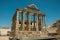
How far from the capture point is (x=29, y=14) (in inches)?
1262

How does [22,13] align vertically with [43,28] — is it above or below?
above

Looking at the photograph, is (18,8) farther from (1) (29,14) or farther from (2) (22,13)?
(1) (29,14)

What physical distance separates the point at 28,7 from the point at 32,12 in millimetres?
1821

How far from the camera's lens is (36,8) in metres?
32.4

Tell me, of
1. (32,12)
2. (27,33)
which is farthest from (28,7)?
(27,33)

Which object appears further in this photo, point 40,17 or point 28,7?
point 40,17

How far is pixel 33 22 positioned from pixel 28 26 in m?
3.88

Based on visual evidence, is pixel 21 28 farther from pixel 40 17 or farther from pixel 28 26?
pixel 40 17

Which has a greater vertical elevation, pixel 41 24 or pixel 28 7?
pixel 28 7

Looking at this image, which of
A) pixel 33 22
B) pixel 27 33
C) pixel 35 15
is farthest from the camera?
pixel 33 22

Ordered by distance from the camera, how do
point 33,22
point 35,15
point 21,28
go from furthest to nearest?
point 33,22
point 35,15
point 21,28

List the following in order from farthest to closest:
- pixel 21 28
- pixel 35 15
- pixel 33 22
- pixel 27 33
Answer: pixel 33 22
pixel 35 15
pixel 21 28
pixel 27 33

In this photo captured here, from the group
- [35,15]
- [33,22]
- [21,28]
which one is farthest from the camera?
[33,22]

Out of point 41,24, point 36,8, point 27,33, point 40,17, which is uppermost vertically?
point 36,8
